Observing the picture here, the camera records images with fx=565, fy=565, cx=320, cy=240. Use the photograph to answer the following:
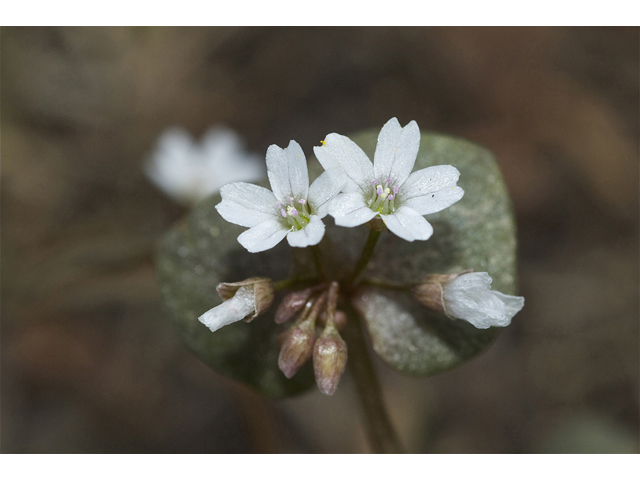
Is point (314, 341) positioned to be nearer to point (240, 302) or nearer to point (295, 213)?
point (240, 302)

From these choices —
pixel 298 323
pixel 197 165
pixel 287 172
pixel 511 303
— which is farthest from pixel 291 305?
pixel 197 165

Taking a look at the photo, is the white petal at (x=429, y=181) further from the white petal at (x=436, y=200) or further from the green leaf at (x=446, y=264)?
the green leaf at (x=446, y=264)

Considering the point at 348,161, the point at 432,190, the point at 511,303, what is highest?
the point at 348,161

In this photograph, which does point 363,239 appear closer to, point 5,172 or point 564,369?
point 564,369

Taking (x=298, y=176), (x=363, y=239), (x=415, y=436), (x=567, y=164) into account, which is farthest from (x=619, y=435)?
(x=298, y=176)

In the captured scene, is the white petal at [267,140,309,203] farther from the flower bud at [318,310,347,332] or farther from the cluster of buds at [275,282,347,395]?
the flower bud at [318,310,347,332]

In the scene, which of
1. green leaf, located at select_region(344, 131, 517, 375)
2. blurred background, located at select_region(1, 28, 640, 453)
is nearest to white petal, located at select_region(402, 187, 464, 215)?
green leaf, located at select_region(344, 131, 517, 375)

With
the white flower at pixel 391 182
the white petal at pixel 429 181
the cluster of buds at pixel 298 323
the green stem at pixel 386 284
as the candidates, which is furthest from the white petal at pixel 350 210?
the green stem at pixel 386 284
